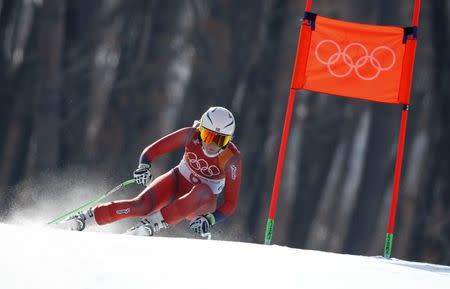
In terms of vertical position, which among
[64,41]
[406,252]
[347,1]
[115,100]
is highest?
[347,1]

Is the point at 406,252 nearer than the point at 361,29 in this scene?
No

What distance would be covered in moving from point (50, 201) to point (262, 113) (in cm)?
426

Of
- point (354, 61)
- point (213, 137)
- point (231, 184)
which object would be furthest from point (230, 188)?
point (354, 61)

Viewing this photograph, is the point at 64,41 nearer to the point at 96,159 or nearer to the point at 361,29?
the point at 96,159

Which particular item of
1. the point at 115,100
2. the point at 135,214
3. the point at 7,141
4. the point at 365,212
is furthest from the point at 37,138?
the point at 135,214

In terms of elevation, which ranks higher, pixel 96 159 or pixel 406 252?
pixel 96 159

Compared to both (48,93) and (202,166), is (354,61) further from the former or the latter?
(48,93)

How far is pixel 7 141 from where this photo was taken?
15148 millimetres

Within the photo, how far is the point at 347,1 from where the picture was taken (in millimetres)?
15781

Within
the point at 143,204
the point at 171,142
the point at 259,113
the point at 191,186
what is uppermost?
the point at 259,113

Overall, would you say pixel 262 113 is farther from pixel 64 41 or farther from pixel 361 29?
pixel 361 29

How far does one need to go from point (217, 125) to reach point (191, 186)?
1.98 feet

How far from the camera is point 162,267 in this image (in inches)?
135

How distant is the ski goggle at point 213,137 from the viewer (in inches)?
259
